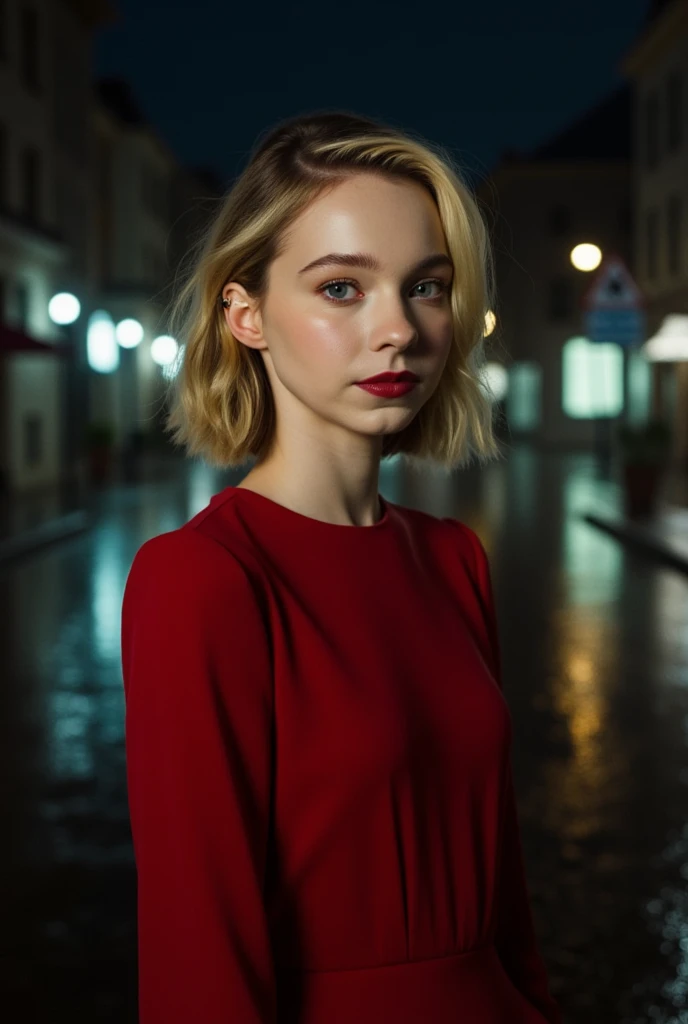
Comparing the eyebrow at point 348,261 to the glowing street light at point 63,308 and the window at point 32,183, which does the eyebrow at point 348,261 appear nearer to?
the glowing street light at point 63,308

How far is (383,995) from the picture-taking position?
1762mm

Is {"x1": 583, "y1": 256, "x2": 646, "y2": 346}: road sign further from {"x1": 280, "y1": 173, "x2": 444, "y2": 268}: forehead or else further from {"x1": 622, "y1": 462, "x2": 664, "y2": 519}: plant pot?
{"x1": 280, "y1": 173, "x2": 444, "y2": 268}: forehead

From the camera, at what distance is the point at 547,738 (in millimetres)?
7129

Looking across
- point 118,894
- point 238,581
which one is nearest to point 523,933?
point 238,581

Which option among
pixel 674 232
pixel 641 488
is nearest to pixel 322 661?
pixel 641 488

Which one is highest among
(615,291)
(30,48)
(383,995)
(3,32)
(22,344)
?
(30,48)

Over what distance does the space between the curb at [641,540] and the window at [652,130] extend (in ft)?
74.2

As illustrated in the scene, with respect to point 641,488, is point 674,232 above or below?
above

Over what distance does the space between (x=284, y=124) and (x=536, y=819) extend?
4240 millimetres

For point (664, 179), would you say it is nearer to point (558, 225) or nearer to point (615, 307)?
point (558, 225)

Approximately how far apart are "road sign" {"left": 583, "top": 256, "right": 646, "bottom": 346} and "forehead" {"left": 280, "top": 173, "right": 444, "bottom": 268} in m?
18.7

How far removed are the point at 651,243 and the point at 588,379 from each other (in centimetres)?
1600

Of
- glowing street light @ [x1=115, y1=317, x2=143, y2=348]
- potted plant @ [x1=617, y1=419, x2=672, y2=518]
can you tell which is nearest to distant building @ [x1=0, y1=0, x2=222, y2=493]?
glowing street light @ [x1=115, y1=317, x2=143, y2=348]

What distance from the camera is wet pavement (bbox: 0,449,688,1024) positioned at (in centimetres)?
431
